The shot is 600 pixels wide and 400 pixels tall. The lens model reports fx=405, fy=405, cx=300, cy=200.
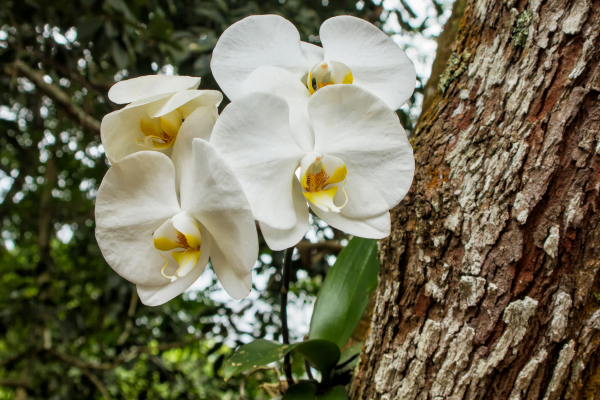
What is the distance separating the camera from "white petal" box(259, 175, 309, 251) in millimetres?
412

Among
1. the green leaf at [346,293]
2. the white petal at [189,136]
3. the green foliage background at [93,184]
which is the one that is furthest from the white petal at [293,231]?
the green foliage background at [93,184]

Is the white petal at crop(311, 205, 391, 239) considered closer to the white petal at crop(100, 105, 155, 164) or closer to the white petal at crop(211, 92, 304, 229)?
the white petal at crop(211, 92, 304, 229)

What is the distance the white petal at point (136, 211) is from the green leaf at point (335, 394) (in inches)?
11.6

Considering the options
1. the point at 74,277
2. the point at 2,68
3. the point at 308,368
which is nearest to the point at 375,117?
the point at 308,368

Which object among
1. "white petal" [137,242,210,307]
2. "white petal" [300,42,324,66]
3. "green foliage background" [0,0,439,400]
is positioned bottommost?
"green foliage background" [0,0,439,400]

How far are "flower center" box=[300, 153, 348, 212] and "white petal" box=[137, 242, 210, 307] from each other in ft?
0.43

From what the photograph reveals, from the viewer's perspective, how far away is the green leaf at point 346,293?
2.09ft

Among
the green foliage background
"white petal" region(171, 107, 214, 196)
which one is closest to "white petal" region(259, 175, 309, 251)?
"white petal" region(171, 107, 214, 196)

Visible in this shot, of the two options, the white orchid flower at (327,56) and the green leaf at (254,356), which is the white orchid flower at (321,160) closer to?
the white orchid flower at (327,56)

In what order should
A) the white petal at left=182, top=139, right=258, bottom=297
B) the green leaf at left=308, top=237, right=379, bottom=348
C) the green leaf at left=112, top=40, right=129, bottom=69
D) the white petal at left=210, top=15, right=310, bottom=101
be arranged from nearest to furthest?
the white petal at left=182, top=139, right=258, bottom=297, the white petal at left=210, top=15, right=310, bottom=101, the green leaf at left=308, top=237, right=379, bottom=348, the green leaf at left=112, top=40, right=129, bottom=69

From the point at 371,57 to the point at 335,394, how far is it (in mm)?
466

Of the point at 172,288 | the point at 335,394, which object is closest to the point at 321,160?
the point at 172,288

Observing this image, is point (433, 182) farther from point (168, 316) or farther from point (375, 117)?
point (168, 316)

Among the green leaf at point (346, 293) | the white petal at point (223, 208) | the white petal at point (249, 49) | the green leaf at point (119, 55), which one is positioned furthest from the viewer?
the green leaf at point (119, 55)
